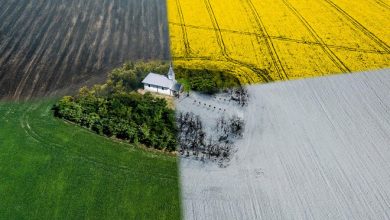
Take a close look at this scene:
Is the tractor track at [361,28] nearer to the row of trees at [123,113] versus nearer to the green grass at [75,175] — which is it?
the row of trees at [123,113]

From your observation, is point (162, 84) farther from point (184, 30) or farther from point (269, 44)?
point (269, 44)

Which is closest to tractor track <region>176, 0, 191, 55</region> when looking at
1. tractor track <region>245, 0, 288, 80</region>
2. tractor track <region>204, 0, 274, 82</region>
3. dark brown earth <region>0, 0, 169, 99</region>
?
dark brown earth <region>0, 0, 169, 99</region>

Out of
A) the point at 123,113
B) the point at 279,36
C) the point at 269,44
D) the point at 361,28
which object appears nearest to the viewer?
the point at 123,113

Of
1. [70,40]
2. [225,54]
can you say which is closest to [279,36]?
[225,54]

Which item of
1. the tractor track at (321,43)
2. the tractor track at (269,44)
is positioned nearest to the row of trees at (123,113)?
the tractor track at (269,44)

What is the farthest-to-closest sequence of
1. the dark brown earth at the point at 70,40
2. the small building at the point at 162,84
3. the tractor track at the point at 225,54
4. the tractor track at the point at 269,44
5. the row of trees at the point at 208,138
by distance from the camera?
the tractor track at the point at 269,44 < the tractor track at the point at 225,54 < the dark brown earth at the point at 70,40 < the small building at the point at 162,84 < the row of trees at the point at 208,138

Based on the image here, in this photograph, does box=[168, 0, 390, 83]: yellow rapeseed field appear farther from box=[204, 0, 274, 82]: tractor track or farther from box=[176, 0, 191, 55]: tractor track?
box=[176, 0, 191, 55]: tractor track
